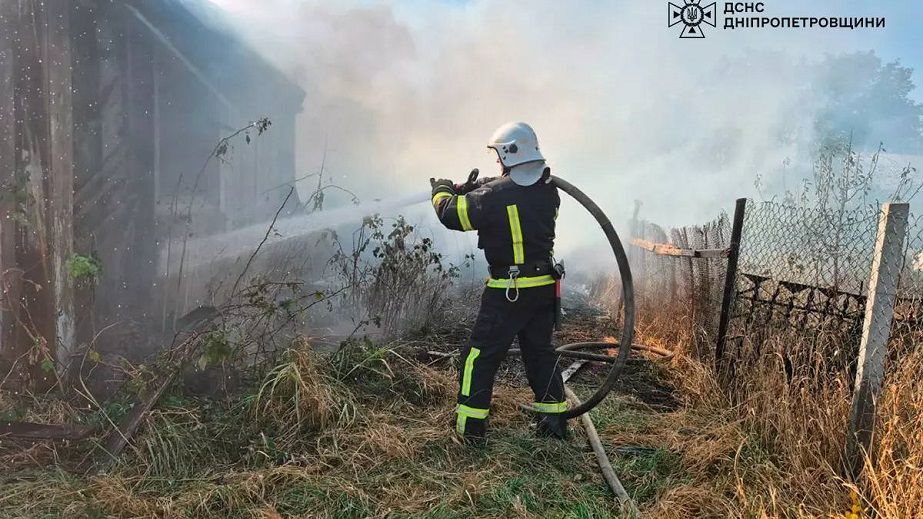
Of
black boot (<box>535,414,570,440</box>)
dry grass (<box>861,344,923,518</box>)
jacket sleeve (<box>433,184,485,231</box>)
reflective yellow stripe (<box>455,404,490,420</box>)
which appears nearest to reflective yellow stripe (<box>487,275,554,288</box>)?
jacket sleeve (<box>433,184,485,231</box>)

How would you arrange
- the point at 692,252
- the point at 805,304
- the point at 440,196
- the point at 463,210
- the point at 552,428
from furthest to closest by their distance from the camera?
the point at 692,252, the point at 805,304, the point at 552,428, the point at 440,196, the point at 463,210

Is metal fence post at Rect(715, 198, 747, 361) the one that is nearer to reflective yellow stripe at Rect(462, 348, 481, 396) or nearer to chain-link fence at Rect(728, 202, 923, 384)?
chain-link fence at Rect(728, 202, 923, 384)

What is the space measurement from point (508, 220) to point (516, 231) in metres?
0.08

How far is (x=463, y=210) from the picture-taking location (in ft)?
11.2

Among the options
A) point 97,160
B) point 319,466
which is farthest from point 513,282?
point 97,160

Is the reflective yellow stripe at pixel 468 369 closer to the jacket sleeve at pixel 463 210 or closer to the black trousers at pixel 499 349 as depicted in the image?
the black trousers at pixel 499 349

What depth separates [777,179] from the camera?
25703mm

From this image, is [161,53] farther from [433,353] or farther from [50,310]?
[433,353]

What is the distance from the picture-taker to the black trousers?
346 cm

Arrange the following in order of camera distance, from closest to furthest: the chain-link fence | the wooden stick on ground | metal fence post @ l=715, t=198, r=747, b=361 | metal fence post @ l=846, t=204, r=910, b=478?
metal fence post @ l=846, t=204, r=910, b=478 → the wooden stick on ground → the chain-link fence → metal fence post @ l=715, t=198, r=747, b=361

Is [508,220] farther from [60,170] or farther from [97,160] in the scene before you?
[97,160]

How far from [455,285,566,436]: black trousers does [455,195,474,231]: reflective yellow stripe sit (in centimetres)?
44

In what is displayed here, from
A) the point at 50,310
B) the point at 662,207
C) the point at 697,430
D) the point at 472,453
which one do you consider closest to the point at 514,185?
the point at 472,453

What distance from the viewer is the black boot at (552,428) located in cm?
364
